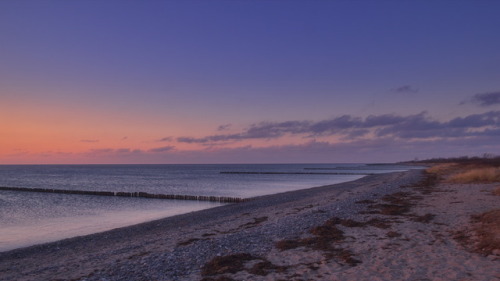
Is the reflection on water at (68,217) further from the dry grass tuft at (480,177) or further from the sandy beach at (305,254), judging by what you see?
the dry grass tuft at (480,177)

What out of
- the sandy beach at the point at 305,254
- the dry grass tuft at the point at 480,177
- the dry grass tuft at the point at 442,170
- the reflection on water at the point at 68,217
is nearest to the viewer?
the sandy beach at the point at 305,254

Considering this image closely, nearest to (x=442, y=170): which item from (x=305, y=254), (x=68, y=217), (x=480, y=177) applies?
(x=480, y=177)

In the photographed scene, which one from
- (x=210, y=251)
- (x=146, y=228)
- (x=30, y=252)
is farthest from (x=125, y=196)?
(x=210, y=251)

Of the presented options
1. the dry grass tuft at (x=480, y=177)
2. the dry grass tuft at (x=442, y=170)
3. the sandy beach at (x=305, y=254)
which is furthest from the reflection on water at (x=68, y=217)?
the dry grass tuft at (x=442, y=170)

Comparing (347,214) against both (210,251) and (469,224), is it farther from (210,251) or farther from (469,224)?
(210,251)

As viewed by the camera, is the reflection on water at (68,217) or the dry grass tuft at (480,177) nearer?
the reflection on water at (68,217)

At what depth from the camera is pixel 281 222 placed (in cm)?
1861

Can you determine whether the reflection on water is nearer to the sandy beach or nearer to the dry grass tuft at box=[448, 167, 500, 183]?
the sandy beach

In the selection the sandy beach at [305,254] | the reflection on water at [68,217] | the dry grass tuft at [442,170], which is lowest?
the reflection on water at [68,217]

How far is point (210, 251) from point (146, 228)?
1249 centimetres

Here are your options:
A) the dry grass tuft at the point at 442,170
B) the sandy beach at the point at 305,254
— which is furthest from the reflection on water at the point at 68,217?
the dry grass tuft at the point at 442,170

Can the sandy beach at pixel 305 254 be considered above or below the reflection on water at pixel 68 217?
above

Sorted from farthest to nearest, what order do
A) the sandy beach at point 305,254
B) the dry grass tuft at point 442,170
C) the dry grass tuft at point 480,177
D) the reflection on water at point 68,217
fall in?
the dry grass tuft at point 442,170 → the dry grass tuft at point 480,177 → the reflection on water at point 68,217 → the sandy beach at point 305,254

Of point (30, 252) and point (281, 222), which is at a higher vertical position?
point (281, 222)
